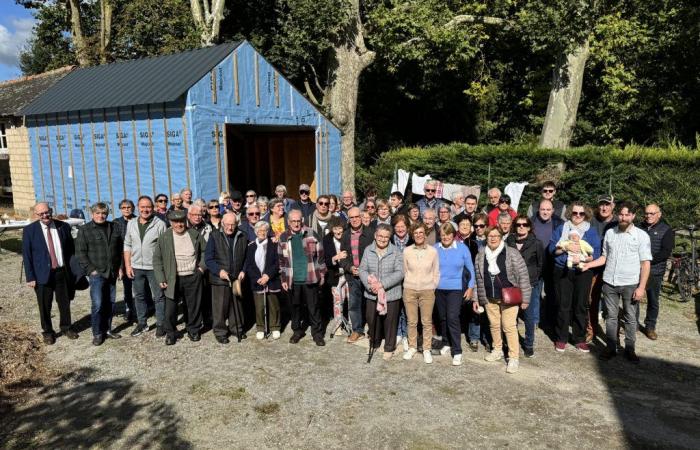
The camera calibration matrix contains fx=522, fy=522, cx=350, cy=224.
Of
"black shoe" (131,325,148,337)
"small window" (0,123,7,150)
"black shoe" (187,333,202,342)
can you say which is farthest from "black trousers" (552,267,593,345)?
"small window" (0,123,7,150)

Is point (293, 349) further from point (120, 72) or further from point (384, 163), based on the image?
point (120, 72)

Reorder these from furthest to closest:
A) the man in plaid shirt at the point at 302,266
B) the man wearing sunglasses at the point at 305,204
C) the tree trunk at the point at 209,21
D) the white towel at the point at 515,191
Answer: the tree trunk at the point at 209,21, the white towel at the point at 515,191, the man wearing sunglasses at the point at 305,204, the man in plaid shirt at the point at 302,266

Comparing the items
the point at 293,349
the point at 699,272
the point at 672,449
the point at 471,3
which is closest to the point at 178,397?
the point at 293,349

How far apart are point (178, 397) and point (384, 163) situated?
11.4 meters

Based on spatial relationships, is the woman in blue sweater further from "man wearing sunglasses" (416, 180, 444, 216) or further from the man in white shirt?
"man wearing sunglasses" (416, 180, 444, 216)

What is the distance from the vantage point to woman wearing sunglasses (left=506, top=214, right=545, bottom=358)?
6.09 meters

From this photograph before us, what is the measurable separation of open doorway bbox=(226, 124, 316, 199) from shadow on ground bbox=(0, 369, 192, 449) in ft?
33.0

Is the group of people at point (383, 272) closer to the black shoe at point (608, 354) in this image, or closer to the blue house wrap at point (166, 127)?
the black shoe at point (608, 354)

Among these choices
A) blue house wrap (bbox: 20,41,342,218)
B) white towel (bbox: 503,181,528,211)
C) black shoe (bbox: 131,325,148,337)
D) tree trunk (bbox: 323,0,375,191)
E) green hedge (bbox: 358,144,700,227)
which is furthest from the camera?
tree trunk (bbox: 323,0,375,191)

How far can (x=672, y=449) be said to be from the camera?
4.38 metres

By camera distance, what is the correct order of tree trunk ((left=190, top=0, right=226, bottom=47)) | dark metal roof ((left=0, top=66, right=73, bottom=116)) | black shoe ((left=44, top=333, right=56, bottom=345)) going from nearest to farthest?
1. black shoe ((left=44, top=333, right=56, bottom=345))
2. dark metal roof ((left=0, top=66, right=73, bottom=116))
3. tree trunk ((left=190, top=0, right=226, bottom=47))

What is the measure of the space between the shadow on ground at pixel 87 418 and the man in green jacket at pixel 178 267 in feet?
3.71

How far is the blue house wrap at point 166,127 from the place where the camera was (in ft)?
37.1

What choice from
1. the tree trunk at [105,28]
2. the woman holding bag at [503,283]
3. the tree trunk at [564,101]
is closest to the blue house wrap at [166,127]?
the tree trunk at [564,101]
